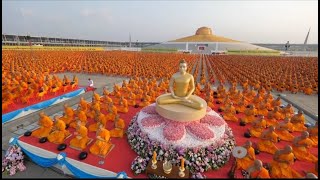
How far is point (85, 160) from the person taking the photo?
5.22 metres

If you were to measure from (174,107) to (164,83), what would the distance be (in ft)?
22.3

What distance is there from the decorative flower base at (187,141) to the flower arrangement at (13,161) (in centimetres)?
331

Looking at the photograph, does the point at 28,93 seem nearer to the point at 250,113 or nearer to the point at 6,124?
the point at 6,124

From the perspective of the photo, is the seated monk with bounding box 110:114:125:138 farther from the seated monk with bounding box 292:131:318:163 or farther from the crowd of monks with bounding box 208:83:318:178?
the seated monk with bounding box 292:131:318:163

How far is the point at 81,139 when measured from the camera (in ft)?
19.0

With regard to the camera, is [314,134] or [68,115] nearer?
[314,134]

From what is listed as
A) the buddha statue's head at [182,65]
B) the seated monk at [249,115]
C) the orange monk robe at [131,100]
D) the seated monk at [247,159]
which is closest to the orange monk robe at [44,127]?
the orange monk robe at [131,100]

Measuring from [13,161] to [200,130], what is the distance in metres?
5.77

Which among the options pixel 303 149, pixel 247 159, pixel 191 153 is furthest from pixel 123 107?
pixel 303 149

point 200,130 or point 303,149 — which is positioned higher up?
point 200,130

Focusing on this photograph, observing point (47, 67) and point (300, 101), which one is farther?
point (47, 67)

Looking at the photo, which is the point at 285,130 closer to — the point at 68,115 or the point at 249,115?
the point at 249,115

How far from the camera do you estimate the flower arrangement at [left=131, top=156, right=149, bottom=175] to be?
15.7 ft

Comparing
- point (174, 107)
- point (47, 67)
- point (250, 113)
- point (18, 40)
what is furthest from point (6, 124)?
point (18, 40)
